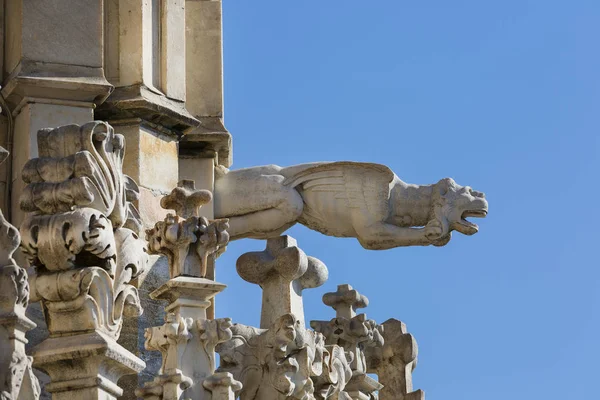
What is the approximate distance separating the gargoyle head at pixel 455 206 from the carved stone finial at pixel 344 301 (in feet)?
2.77

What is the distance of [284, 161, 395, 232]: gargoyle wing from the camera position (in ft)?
57.1

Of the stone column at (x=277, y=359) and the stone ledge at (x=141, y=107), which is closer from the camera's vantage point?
the stone column at (x=277, y=359)

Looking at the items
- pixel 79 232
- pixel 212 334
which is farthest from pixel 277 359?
pixel 79 232

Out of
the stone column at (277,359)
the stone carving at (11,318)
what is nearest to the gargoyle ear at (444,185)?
the stone column at (277,359)

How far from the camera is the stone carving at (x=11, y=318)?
10.4m

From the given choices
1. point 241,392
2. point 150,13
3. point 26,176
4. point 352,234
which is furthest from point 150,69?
point 26,176

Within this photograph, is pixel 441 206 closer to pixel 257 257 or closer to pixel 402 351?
pixel 402 351

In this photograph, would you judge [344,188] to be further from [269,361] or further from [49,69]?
[269,361]

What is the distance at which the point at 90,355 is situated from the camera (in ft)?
36.5

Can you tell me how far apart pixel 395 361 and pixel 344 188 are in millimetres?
1375

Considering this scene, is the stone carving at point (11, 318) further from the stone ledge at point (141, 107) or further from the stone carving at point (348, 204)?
the stone carving at point (348, 204)

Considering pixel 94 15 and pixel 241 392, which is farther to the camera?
pixel 94 15

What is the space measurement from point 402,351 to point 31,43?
370 cm

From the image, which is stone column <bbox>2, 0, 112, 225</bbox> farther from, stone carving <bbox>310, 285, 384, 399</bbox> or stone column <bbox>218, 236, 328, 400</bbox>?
stone column <bbox>218, 236, 328, 400</bbox>
